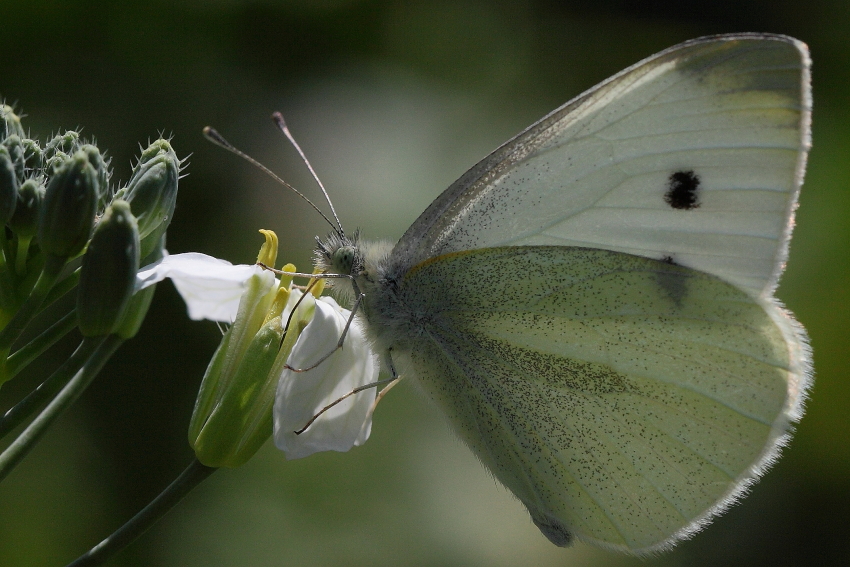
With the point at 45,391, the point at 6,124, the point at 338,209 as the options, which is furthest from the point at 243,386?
the point at 338,209

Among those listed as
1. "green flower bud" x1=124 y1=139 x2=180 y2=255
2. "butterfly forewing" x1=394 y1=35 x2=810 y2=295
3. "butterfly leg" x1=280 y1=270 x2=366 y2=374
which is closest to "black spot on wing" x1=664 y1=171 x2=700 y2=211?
"butterfly forewing" x1=394 y1=35 x2=810 y2=295

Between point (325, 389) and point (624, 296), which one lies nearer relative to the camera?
point (325, 389)

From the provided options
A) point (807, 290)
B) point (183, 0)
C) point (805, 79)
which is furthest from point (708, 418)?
point (183, 0)

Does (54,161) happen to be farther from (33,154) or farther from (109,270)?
(109,270)

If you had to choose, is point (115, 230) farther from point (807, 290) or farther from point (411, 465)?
point (807, 290)

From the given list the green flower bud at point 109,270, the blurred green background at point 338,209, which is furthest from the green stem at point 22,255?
the blurred green background at point 338,209
